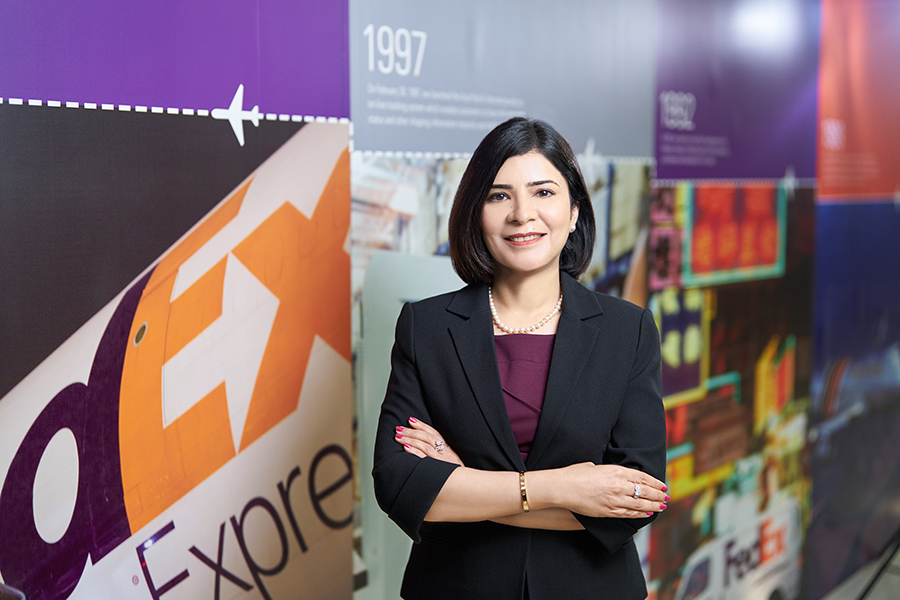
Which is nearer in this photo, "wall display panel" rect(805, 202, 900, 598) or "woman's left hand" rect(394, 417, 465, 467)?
"woman's left hand" rect(394, 417, 465, 467)

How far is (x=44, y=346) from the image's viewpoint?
1580mm

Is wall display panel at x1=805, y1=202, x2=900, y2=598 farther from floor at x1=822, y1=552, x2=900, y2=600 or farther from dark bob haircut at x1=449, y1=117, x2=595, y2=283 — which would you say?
dark bob haircut at x1=449, y1=117, x2=595, y2=283

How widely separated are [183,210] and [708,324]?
2.30 m

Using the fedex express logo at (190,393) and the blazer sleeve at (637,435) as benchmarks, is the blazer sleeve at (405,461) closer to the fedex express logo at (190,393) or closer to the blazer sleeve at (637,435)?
the blazer sleeve at (637,435)

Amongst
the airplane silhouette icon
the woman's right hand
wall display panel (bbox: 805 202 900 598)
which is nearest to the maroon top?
the woman's right hand

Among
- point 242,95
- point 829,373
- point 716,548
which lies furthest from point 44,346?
point 829,373

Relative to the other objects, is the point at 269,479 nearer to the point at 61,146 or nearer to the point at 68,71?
the point at 61,146

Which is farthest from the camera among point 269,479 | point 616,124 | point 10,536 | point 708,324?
point 708,324

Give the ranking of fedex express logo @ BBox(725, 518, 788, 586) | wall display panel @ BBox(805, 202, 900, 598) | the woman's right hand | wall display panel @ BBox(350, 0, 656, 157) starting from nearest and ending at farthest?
the woman's right hand, wall display panel @ BBox(350, 0, 656, 157), fedex express logo @ BBox(725, 518, 788, 586), wall display panel @ BBox(805, 202, 900, 598)

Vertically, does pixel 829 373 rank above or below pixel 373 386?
below

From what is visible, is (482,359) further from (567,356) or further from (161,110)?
(161,110)

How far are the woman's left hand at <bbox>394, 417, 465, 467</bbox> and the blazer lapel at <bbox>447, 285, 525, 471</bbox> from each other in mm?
99

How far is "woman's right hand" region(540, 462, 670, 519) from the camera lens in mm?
1415

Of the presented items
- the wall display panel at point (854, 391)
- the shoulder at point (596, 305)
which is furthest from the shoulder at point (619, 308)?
the wall display panel at point (854, 391)
